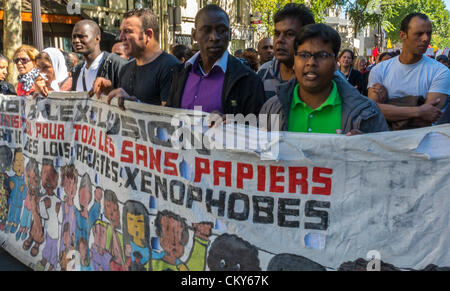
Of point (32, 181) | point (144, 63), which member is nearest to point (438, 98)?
point (144, 63)

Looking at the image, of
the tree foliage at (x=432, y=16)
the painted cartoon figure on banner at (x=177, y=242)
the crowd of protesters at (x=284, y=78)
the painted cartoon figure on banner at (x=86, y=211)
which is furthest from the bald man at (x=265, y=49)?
the tree foliage at (x=432, y=16)

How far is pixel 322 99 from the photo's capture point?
2680 mm

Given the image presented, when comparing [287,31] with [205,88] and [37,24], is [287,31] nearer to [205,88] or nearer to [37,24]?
[205,88]

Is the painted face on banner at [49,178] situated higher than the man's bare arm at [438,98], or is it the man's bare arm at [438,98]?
the man's bare arm at [438,98]

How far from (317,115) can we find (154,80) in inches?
59.3

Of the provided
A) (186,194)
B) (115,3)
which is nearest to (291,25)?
(186,194)

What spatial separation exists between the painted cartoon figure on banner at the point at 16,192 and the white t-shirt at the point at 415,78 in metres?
3.24

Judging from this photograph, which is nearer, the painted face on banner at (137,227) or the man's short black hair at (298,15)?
the painted face on banner at (137,227)

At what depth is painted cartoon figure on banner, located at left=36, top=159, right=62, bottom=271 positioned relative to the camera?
12.5 feet

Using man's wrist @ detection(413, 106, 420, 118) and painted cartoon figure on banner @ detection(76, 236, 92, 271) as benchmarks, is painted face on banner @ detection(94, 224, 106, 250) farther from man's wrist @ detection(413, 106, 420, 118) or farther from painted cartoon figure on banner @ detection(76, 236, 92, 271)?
man's wrist @ detection(413, 106, 420, 118)

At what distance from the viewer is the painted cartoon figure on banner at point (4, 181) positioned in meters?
4.50

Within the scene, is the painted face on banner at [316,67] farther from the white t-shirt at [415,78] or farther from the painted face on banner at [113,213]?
the painted face on banner at [113,213]

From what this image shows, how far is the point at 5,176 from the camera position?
453 centimetres
